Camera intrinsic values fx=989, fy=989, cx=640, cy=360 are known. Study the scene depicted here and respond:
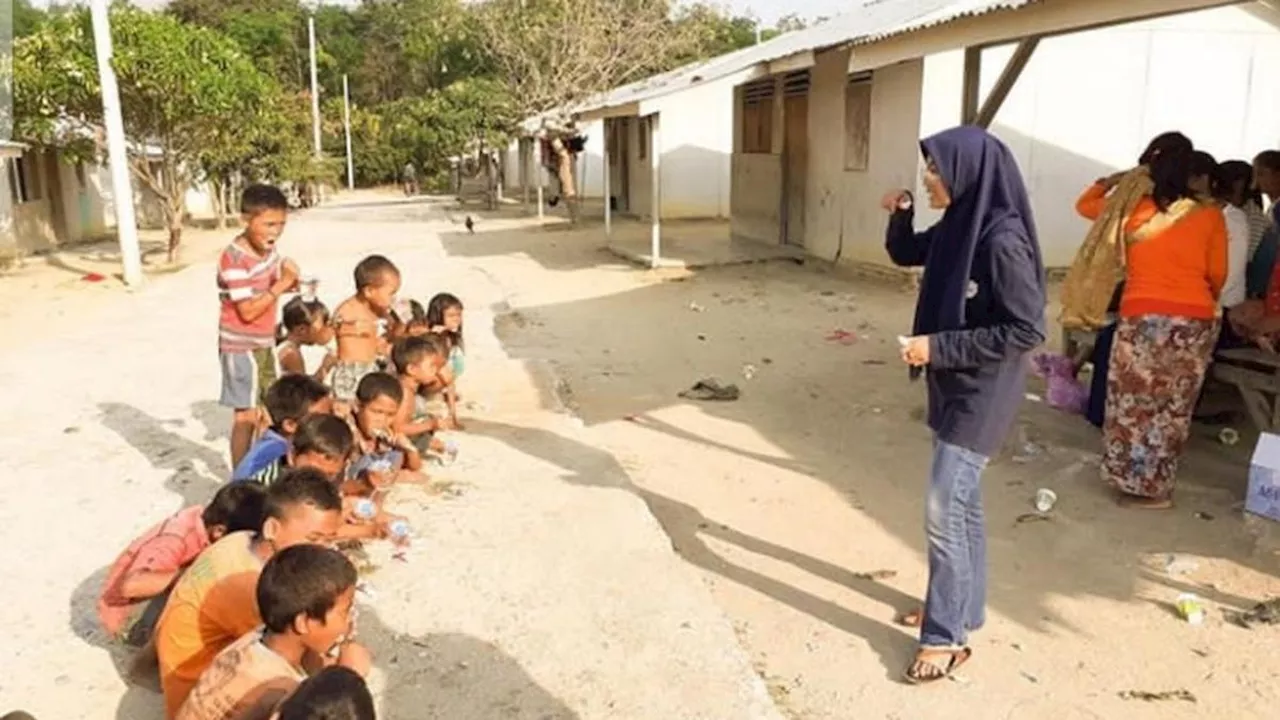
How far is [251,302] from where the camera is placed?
15.1ft

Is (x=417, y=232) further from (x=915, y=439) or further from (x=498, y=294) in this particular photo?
(x=915, y=439)

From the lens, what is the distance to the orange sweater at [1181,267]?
4586 millimetres

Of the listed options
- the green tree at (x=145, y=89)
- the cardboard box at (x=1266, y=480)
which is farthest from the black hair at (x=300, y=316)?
the green tree at (x=145, y=89)

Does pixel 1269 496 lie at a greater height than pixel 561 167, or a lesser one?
lesser

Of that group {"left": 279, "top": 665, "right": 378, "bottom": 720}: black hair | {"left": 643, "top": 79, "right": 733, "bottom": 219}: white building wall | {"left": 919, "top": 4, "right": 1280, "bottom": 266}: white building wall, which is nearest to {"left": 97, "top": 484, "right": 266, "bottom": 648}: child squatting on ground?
{"left": 279, "top": 665, "right": 378, "bottom": 720}: black hair

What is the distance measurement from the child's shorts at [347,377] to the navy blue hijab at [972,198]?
3123mm

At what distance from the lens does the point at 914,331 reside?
129 inches

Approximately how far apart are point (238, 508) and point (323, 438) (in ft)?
1.69

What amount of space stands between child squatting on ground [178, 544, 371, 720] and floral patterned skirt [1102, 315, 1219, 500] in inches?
157

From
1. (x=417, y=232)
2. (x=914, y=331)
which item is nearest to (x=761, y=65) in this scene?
(x=914, y=331)

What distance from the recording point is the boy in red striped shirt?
4527 mm

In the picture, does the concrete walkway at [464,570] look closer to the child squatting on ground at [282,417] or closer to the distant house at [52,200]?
the child squatting on ground at [282,417]

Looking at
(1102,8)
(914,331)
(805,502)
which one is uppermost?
(1102,8)

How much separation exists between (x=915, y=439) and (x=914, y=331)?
9.77 feet
